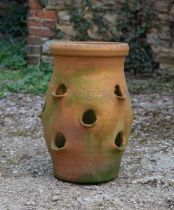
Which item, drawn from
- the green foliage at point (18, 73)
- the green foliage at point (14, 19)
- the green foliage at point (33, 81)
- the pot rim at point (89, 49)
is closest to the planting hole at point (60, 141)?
the pot rim at point (89, 49)

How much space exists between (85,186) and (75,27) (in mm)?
3900

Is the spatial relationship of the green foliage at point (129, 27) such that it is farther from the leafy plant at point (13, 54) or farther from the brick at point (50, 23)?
the leafy plant at point (13, 54)

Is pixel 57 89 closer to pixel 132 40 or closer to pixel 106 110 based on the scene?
pixel 106 110

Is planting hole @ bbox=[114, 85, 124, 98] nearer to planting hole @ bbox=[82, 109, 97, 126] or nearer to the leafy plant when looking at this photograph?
planting hole @ bbox=[82, 109, 97, 126]

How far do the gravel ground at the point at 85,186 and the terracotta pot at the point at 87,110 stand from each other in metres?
0.14

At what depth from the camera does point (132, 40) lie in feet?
23.5

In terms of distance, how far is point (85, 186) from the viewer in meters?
3.60

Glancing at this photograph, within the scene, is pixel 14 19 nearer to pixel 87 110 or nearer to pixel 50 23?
pixel 50 23

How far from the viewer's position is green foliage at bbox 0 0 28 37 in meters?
8.53

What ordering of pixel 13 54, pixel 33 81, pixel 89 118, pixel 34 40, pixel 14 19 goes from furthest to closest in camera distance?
pixel 14 19
pixel 13 54
pixel 34 40
pixel 33 81
pixel 89 118

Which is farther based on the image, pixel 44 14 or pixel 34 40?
pixel 34 40

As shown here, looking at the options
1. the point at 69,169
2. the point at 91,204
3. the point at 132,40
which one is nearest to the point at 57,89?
the point at 69,169

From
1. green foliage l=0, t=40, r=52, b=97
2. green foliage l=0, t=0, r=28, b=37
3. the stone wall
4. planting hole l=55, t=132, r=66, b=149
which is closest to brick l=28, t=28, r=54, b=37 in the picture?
the stone wall

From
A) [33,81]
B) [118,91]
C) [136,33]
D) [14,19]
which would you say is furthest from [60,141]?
[14,19]
